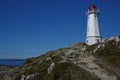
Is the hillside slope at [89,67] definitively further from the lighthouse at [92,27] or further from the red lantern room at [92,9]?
the red lantern room at [92,9]

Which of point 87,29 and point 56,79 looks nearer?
point 56,79

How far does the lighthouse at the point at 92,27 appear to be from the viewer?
58625 millimetres

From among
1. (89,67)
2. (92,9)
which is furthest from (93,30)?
(89,67)

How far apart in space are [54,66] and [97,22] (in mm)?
31593

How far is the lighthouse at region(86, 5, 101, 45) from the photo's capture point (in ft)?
192

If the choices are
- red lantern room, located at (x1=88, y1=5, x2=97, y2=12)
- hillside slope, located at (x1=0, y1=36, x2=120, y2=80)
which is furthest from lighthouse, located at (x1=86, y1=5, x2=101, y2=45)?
hillside slope, located at (x1=0, y1=36, x2=120, y2=80)

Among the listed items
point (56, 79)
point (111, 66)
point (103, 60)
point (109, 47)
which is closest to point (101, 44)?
point (109, 47)

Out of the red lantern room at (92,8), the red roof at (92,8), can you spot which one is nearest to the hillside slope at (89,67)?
the red lantern room at (92,8)

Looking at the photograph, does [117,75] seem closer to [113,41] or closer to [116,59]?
[116,59]

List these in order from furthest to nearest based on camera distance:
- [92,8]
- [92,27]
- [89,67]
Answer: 1. [92,8]
2. [92,27]
3. [89,67]

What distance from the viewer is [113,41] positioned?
4334 cm

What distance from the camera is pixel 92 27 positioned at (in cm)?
5944

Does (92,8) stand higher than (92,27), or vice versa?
(92,8)

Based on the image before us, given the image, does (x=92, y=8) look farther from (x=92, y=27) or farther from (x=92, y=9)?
(x=92, y=27)
